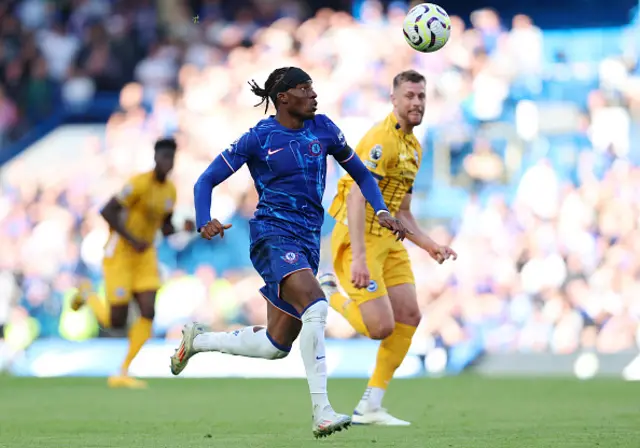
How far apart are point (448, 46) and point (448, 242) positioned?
10.2 ft

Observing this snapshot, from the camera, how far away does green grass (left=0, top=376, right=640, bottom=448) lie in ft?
25.8

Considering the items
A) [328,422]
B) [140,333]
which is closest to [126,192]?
[140,333]

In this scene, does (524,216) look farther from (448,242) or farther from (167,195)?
(167,195)

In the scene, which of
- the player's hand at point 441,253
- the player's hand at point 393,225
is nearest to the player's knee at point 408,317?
the player's hand at point 441,253

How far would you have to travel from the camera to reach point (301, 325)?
7.78 metres

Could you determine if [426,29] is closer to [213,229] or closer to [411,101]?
[411,101]

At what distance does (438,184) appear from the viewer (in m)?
18.0

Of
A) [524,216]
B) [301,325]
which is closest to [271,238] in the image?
[301,325]

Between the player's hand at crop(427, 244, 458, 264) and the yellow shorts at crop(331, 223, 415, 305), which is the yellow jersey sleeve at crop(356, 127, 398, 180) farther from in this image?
the player's hand at crop(427, 244, 458, 264)

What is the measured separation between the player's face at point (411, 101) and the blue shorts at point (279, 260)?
1.92m

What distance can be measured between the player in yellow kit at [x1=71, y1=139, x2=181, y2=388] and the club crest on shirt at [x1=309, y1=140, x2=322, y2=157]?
5.71m

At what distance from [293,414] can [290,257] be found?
10.3ft

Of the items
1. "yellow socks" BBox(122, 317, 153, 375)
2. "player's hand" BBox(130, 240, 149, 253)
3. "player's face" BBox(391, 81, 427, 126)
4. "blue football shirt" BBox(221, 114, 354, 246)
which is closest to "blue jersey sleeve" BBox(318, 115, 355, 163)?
"blue football shirt" BBox(221, 114, 354, 246)

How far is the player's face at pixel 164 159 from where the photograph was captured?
13.1 meters
